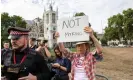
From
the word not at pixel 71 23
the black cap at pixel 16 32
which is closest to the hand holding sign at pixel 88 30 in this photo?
the word not at pixel 71 23

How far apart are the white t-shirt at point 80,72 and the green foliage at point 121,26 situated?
90.2 m

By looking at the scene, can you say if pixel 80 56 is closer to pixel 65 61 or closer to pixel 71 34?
pixel 71 34

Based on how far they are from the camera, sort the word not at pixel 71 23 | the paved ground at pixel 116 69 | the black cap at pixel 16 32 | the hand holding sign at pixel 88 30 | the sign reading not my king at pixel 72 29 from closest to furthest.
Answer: the black cap at pixel 16 32 → the hand holding sign at pixel 88 30 → the sign reading not my king at pixel 72 29 → the word not at pixel 71 23 → the paved ground at pixel 116 69

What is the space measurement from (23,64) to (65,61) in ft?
8.87

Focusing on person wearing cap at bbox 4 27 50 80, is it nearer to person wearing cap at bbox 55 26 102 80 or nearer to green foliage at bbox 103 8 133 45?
person wearing cap at bbox 55 26 102 80

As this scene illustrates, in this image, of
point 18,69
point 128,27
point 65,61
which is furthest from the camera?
point 128,27

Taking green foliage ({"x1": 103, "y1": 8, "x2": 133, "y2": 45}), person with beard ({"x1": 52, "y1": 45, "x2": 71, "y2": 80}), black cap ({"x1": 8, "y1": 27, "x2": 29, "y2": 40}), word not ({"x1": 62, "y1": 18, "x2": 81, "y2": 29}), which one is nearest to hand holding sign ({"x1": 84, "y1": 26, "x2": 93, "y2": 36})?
word not ({"x1": 62, "y1": 18, "x2": 81, "y2": 29})

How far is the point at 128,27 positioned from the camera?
9538 centimetres

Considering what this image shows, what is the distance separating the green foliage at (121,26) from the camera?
94938mm

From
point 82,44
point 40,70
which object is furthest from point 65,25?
point 40,70

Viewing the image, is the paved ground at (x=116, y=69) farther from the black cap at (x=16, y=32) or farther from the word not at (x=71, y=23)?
the black cap at (x=16, y=32)

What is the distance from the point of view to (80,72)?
506 centimetres

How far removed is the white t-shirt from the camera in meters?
5.01

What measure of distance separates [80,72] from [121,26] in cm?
10362
